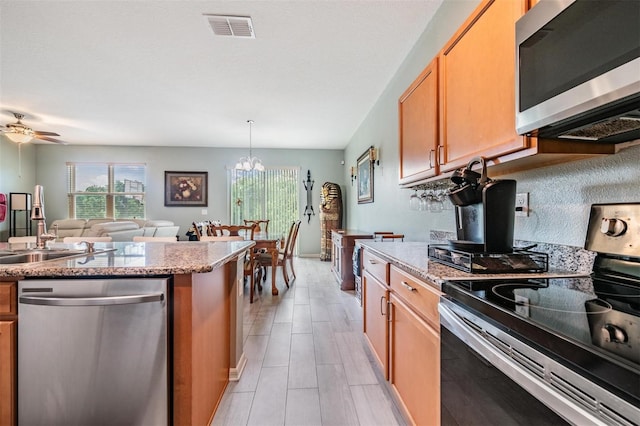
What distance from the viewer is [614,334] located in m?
0.58

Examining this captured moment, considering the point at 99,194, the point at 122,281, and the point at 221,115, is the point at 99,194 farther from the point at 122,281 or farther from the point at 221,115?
the point at 122,281

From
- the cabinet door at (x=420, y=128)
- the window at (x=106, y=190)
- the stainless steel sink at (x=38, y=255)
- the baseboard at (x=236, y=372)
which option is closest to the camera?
the stainless steel sink at (x=38, y=255)

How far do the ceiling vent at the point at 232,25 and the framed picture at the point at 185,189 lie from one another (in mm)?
4871

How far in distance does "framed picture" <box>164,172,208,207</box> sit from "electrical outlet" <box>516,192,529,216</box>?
6.70m

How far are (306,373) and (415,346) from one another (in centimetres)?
103

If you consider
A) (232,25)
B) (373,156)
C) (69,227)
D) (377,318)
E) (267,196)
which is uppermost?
(232,25)

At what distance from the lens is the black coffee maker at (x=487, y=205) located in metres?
1.21

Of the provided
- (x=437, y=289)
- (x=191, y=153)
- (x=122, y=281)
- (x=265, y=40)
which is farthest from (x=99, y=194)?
(x=437, y=289)

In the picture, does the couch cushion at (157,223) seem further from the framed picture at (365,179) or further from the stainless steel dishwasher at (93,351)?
the stainless steel dishwasher at (93,351)

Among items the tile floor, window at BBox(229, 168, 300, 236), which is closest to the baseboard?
the tile floor

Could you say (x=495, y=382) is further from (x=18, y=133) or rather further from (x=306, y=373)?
(x=18, y=133)

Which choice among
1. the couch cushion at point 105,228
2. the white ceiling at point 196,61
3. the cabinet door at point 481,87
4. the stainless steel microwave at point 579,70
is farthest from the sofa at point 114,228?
the stainless steel microwave at point 579,70

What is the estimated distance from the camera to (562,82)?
34.2 inches

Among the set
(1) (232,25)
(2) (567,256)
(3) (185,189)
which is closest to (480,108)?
(2) (567,256)
